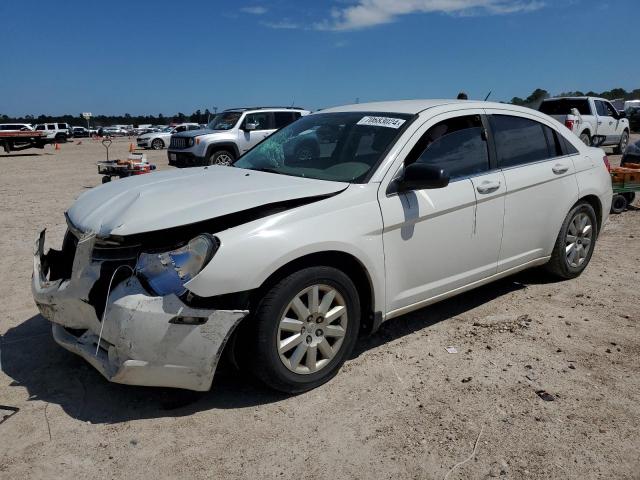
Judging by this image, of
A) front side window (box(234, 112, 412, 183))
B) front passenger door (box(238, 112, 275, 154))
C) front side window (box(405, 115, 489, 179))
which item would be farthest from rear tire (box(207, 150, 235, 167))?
front side window (box(405, 115, 489, 179))

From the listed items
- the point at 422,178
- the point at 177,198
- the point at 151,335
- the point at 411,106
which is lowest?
the point at 151,335

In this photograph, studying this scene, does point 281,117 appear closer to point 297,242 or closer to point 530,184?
point 530,184

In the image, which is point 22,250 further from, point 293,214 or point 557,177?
point 557,177

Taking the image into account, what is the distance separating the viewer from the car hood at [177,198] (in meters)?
3.01

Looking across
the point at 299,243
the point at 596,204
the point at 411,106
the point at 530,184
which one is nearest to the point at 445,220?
the point at 411,106

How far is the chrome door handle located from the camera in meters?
3.97

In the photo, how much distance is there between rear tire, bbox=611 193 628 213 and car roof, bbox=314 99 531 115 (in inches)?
182

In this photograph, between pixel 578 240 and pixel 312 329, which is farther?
pixel 578 240

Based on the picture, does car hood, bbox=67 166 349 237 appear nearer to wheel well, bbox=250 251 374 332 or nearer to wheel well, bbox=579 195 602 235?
wheel well, bbox=250 251 374 332

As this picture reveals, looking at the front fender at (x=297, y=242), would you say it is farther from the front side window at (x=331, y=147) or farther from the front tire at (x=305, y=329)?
the front side window at (x=331, y=147)

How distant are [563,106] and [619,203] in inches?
346

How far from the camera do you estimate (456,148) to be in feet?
13.1

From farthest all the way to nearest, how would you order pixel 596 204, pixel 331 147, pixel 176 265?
pixel 596 204
pixel 331 147
pixel 176 265

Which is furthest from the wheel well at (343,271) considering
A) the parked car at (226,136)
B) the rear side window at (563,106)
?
the rear side window at (563,106)
